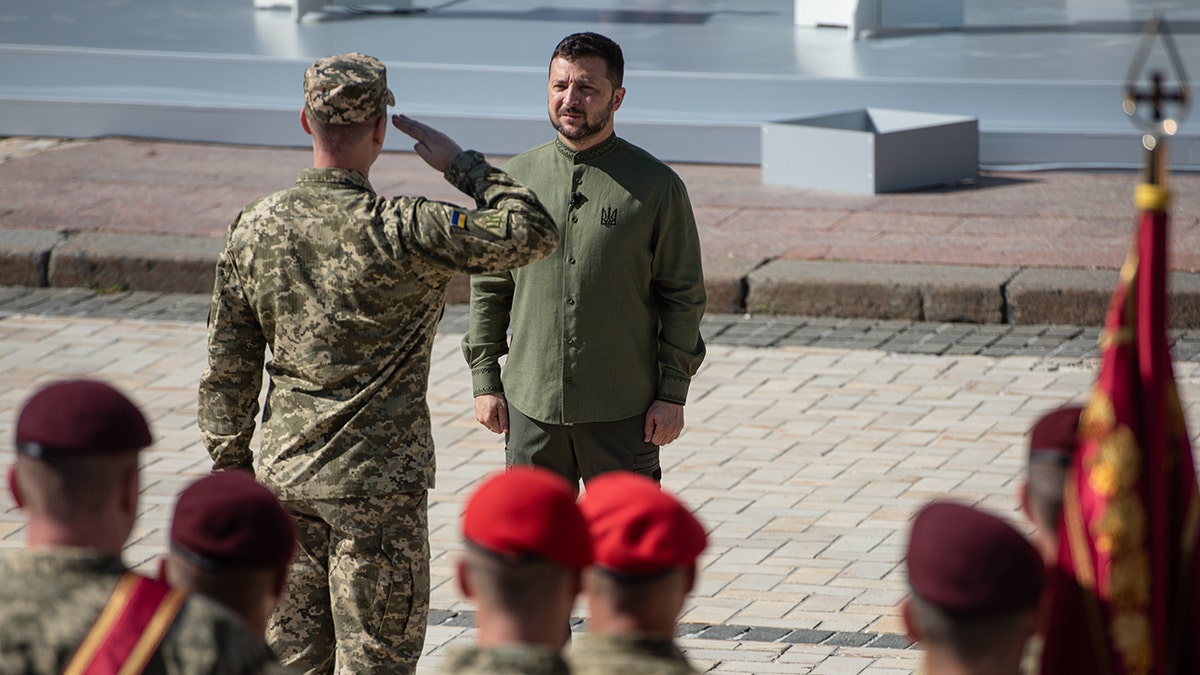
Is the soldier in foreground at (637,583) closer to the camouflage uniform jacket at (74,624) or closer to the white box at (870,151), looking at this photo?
the camouflage uniform jacket at (74,624)

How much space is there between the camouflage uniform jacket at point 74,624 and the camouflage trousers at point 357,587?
1.52 metres

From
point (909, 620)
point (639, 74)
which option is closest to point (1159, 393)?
point (909, 620)

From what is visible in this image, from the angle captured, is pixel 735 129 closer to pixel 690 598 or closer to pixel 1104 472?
pixel 690 598

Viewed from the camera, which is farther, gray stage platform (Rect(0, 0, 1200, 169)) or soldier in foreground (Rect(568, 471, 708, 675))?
gray stage platform (Rect(0, 0, 1200, 169))

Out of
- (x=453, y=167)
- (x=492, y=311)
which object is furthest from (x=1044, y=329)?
(x=453, y=167)

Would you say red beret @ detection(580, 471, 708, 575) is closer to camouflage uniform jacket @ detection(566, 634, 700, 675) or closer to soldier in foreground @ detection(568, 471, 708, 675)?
soldier in foreground @ detection(568, 471, 708, 675)

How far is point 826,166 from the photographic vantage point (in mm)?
11547

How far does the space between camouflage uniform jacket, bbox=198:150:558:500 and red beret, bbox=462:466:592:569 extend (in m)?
1.45

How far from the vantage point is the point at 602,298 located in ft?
16.5

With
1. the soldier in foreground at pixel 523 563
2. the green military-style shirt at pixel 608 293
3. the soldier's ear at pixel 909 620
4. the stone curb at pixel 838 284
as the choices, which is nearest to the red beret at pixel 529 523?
the soldier in foreground at pixel 523 563

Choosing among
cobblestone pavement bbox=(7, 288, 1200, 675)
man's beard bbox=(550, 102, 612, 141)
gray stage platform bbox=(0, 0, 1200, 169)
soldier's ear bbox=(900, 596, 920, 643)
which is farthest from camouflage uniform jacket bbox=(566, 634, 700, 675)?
gray stage platform bbox=(0, 0, 1200, 169)

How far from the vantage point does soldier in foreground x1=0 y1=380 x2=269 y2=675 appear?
269cm

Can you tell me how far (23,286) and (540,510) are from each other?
834 centimetres

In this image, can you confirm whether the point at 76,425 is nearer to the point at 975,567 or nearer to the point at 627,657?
the point at 627,657
